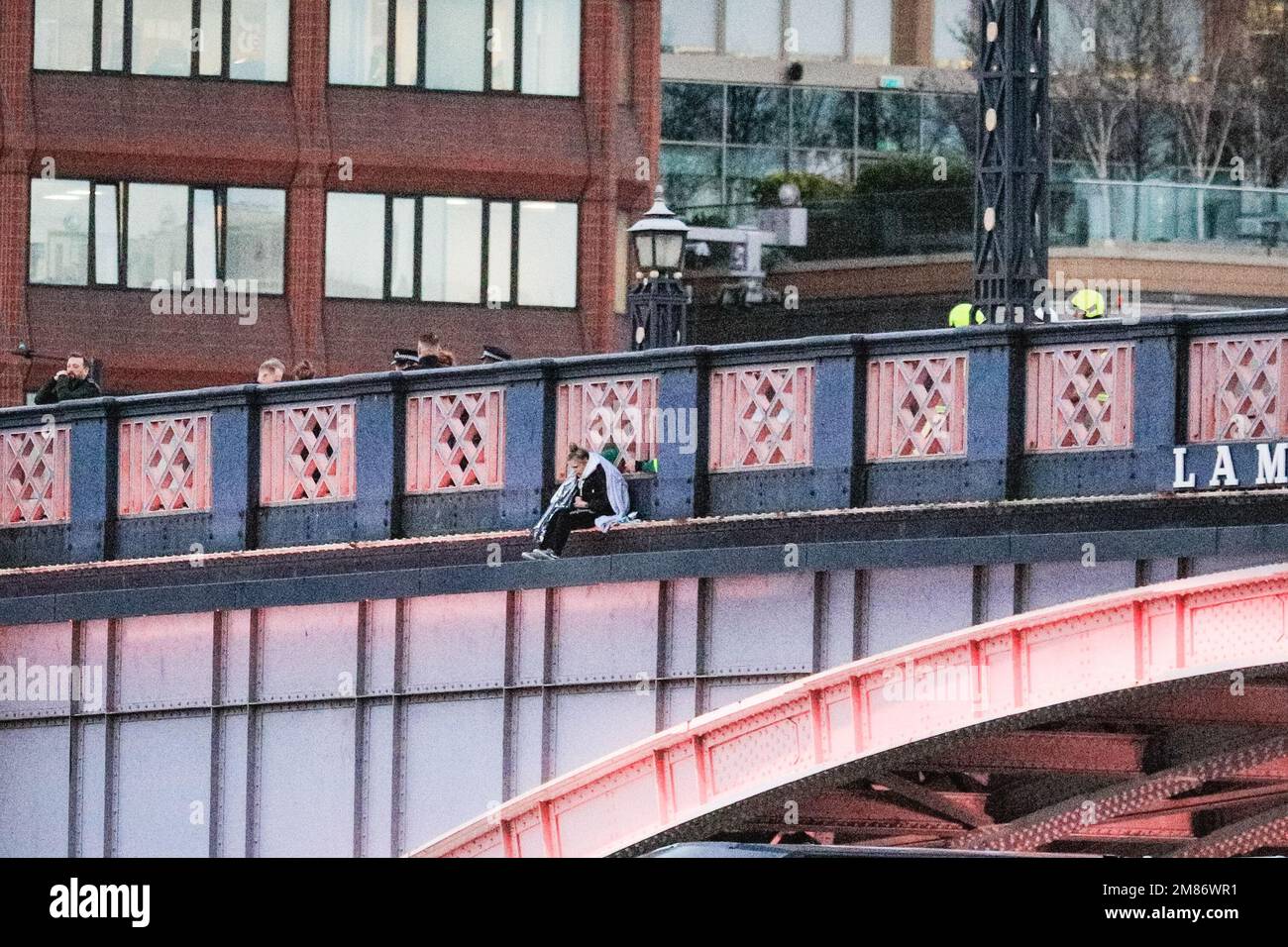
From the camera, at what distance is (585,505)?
26594 millimetres

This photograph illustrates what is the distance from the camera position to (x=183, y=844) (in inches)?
1196

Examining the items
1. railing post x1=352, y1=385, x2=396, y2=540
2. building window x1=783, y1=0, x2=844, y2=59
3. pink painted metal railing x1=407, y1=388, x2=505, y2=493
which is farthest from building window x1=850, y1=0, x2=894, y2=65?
pink painted metal railing x1=407, y1=388, x2=505, y2=493

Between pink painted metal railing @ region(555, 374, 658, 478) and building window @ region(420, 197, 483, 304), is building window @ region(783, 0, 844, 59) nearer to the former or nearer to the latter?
building window @ region(420, 197, 483, 304)

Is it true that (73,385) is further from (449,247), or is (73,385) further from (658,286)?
(449,247)

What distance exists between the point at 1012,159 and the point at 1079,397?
176 centimetres

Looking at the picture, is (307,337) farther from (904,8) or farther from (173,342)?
(904,8)

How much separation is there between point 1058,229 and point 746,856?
102 feet

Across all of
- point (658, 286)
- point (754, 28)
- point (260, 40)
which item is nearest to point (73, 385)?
point (658, 286)

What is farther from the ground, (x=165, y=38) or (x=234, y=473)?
(x=165, y=38)

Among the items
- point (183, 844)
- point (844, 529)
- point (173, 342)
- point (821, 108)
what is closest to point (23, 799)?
point (183, 844)

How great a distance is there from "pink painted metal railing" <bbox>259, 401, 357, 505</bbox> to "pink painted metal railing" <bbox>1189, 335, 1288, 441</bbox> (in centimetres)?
843

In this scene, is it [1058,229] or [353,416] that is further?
[1058,229]

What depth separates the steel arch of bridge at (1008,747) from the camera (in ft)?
75.6

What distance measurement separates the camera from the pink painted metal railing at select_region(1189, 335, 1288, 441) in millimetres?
22500
